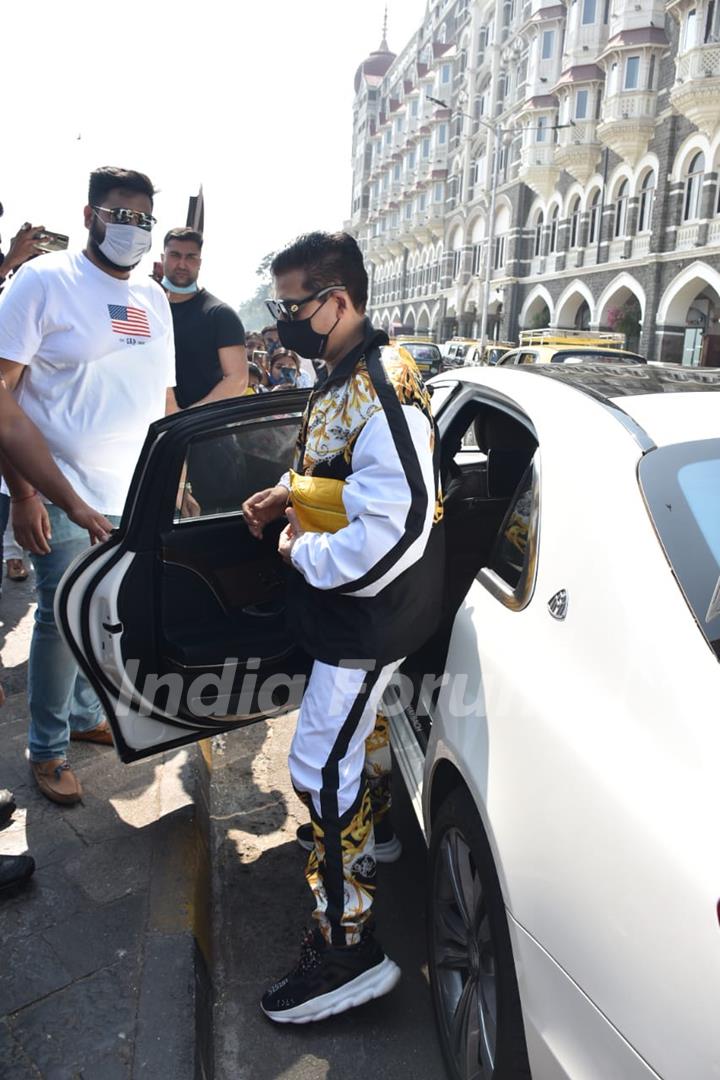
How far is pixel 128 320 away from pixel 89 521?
0.76m

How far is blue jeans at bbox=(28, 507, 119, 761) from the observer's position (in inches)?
117

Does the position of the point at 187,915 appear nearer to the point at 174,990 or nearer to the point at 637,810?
the point at 174,990

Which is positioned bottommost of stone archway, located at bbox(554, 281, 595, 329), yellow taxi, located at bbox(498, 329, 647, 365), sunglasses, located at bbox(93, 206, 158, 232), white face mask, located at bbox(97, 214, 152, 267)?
white face mask, located at bbox(97, 214, 152, 267)

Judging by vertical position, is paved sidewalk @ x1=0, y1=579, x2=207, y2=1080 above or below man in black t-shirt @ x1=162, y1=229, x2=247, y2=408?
below

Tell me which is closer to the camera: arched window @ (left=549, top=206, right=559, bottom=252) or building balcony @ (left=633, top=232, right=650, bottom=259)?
building balcony @ (left=633, top=232, right=650, bottom=259)

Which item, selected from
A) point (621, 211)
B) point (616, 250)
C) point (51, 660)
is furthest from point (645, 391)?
point (621, 211)

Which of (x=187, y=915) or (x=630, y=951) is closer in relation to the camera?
(x=630, y=951)

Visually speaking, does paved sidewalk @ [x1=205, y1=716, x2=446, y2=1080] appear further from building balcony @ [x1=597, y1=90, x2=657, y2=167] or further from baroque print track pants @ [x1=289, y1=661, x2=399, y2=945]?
building balcony @ [x1=597, y1=90, x2=657, y2=167]

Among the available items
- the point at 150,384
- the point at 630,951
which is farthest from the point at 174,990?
the point at 150,384

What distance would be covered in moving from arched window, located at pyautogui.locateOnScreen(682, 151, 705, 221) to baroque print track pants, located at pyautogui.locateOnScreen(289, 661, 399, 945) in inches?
1182

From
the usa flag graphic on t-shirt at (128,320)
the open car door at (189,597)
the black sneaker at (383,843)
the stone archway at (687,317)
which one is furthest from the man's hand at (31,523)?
the stone archway at (687,317)

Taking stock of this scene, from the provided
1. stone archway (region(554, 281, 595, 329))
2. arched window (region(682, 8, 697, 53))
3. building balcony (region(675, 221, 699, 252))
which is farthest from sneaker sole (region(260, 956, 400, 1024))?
stone archway (region(554, 281, 595, 329))

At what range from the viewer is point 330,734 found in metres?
2.15

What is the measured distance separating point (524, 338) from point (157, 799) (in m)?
18.1
